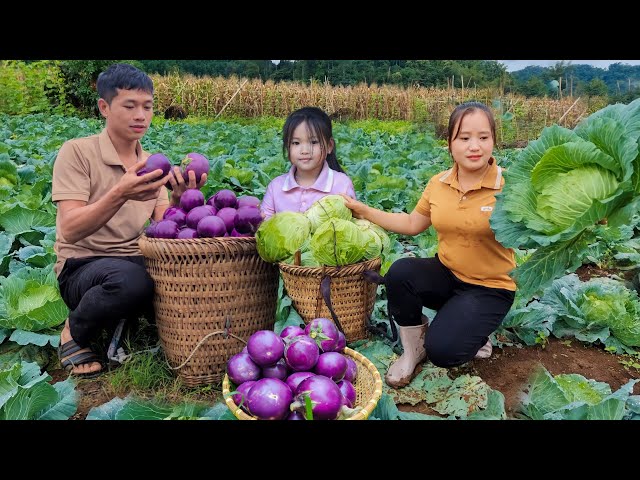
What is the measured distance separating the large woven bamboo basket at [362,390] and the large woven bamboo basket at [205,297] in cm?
49

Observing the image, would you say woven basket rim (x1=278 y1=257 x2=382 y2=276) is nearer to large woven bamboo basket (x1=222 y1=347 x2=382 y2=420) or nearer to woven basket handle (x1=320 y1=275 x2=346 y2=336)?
woven basket handle (x1=320 y1=275 x2=346 y2=336)

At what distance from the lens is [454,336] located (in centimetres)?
253

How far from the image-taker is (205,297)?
2619 mm

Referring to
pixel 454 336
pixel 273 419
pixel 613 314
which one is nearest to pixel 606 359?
pixel 613 314

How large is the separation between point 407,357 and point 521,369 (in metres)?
0.68

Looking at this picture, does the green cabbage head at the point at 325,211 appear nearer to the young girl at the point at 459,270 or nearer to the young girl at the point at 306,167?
the young girl at the point at 306,167

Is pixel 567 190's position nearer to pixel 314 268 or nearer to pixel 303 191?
pixel 314 268

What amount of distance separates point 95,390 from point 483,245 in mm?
2137

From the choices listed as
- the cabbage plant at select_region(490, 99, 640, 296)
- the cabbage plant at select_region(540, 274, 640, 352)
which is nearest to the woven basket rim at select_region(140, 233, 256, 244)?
the cabbage plant at select_region(490, 99, 640, 296)

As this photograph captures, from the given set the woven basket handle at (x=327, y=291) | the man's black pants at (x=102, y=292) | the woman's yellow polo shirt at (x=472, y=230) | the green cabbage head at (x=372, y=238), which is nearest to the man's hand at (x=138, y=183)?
the man's black pants at (x=102, y=292)

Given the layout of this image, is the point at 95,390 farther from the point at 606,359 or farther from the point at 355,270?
the point at 606,359

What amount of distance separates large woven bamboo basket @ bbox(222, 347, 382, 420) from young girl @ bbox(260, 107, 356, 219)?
109 centimetres

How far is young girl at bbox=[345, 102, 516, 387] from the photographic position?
2.46m

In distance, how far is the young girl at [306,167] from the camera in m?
3.09
